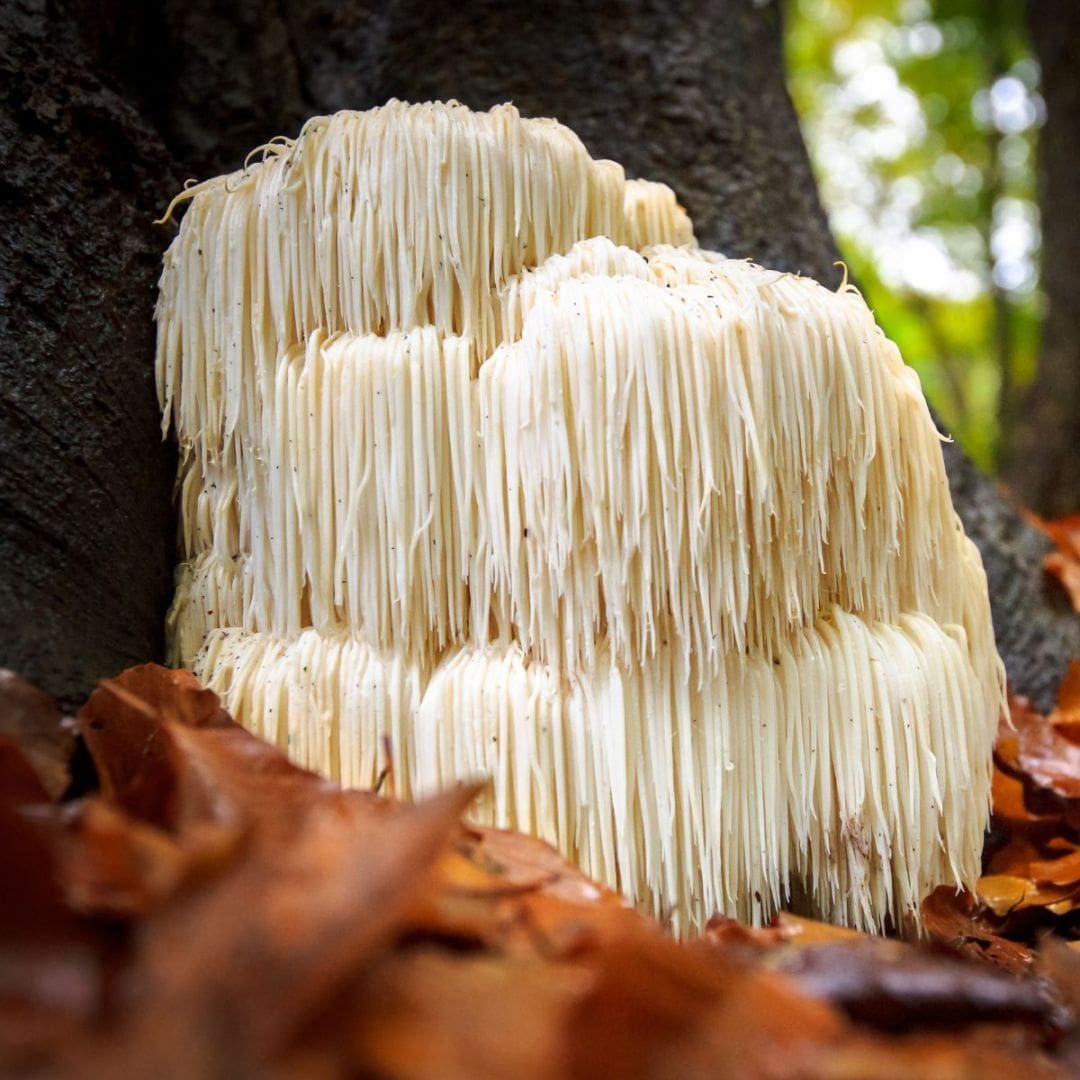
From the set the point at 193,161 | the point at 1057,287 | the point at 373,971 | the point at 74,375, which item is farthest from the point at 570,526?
the point at 1057,287

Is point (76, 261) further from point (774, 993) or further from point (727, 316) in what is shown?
point (774, 993)

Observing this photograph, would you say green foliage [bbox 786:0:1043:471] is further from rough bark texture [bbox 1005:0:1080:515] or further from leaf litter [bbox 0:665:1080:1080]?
leaf litter [bbox 0:665:1080:1080]

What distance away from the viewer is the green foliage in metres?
9.01

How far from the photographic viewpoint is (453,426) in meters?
Answer: 1.69

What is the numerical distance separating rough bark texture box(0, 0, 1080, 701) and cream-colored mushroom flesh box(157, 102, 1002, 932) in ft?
0.63

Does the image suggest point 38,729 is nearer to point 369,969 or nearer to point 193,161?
point 369,969

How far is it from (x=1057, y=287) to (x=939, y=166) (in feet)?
26.5

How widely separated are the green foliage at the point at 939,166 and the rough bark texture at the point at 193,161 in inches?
126

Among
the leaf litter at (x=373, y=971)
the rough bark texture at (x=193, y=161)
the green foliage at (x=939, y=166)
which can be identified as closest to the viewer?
the leaf litter at (x=373, y=971)

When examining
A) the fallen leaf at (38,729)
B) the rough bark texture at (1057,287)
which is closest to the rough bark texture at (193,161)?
the fallen leaf at (38,729)

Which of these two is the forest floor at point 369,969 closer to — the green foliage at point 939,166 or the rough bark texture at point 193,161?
the rough bark texture at point 193,161

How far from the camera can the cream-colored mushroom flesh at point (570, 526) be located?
1.61 metres

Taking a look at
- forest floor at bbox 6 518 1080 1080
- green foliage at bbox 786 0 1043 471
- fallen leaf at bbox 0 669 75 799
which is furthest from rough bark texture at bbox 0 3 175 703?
green foliage at bbox 786 0 1043 471

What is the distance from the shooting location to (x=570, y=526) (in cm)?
161
